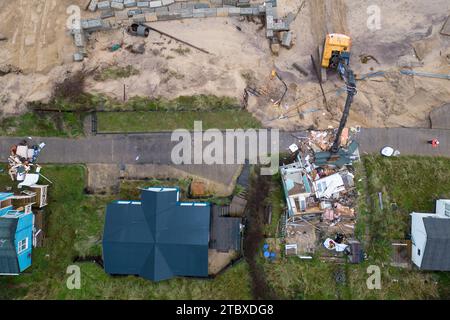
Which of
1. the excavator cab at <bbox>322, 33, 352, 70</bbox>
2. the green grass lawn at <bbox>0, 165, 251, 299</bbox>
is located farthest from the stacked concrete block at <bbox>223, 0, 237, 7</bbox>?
the green grass lawn at <bbox>0, 165, 251, 299</bbox>

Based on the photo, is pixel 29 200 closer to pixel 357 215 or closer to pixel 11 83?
pixel 11 83

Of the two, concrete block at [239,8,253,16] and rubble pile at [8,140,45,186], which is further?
concrete block at [239,8,253,16]

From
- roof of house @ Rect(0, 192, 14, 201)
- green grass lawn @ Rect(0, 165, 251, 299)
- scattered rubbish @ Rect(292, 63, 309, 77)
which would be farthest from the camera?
scattered rubbish @ Rect(292, 63, 309, 77)

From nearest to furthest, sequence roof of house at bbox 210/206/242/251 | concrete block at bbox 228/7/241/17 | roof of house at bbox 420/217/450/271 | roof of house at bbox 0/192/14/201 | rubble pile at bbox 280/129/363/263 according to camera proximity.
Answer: roof of house at bbox 420/217/450/271
roof of house at bbox 210/206/242/251
rubble pile at bbox 280/129/363/263
roof of house at bbox 0/192/14/201
concrete block at bbox 228/7/241/17

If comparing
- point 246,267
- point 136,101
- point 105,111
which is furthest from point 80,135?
point 246,267

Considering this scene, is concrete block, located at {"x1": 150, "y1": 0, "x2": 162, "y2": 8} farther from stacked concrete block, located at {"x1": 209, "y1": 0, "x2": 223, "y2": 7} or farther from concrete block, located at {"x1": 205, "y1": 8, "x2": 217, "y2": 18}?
stacked concrete block, located at {"x1": 209, "y1": 0, "x2": 223, "y2": 7}

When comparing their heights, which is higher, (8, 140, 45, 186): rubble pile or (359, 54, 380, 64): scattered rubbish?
(359, 54, 380, 64): scattered rubbish
